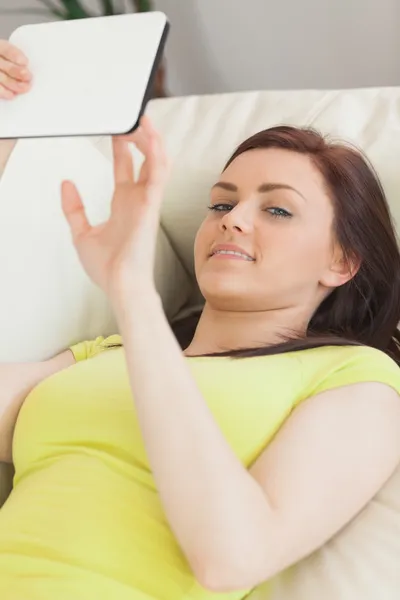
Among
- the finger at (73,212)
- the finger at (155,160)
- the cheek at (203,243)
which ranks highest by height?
the finger at (155,160)

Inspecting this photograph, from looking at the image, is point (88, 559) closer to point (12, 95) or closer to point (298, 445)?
point (298, 445)

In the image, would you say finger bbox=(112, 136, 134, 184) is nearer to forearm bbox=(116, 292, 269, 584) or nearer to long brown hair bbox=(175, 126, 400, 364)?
forearm bbox=(116, 292, 269, 584)

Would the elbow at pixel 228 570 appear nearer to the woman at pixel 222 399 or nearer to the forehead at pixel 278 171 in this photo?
the woman at pixel 222 399

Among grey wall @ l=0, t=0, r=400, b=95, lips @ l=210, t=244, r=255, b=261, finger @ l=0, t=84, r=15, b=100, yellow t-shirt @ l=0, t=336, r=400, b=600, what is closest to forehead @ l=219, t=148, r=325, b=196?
lips @ l=210, t=244, r=255, b=261

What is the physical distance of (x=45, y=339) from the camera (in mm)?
1040

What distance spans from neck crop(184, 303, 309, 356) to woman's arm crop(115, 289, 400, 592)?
251 millimetres

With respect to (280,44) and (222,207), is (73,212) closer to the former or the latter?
(222,207)

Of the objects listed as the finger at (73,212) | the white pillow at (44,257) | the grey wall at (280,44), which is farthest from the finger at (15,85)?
the grey wall at (280,44)

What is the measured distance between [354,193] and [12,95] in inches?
19.1

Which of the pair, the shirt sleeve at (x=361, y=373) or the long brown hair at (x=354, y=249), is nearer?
the shirt sleeve at (x=361, y=373)

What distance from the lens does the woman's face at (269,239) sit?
929 millimetres

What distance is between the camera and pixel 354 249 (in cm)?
101

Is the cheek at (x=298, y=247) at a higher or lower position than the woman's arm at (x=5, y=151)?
lower

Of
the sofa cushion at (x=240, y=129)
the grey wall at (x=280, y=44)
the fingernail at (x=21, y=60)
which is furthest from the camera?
the grey wall at (x=280, y=44)
